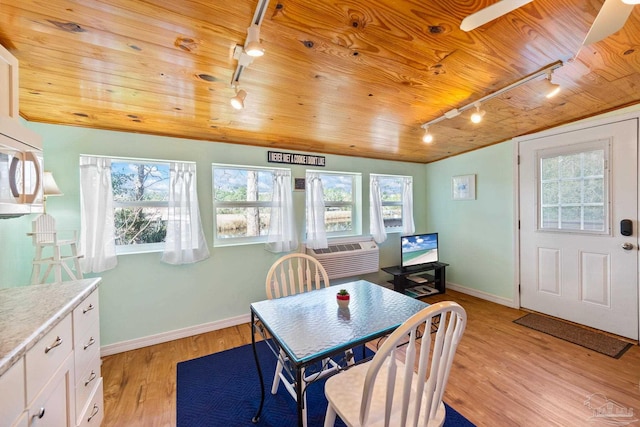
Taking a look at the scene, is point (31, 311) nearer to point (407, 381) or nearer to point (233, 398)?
point (233, 398)

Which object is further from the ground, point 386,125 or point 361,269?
point 386,125

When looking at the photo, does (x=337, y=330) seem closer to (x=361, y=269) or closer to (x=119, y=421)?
(x=119, y=421)

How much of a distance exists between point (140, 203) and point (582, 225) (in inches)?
175

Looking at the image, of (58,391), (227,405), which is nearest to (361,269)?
(227,405)

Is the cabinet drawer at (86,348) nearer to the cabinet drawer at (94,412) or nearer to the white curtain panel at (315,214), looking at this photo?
the cabinet drawer at (94,412)

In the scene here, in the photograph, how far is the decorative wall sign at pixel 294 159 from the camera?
3.04 meters

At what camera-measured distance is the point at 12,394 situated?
0.81 meters

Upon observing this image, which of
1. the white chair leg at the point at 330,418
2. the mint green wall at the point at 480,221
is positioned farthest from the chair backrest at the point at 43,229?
the mint green wall at the point at 480,221

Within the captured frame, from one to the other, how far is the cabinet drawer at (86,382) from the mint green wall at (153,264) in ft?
2.96

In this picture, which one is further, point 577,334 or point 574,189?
point 574,189

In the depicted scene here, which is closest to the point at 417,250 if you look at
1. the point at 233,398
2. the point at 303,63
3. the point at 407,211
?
the point at 407,211

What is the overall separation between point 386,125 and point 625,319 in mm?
2877

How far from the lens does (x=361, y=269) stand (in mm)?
3463

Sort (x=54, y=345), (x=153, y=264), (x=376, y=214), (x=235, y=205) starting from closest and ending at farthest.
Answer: (x=54, y=345)
(x=153, y=264)
(x=235, y=205)
(x=376, y=214)
